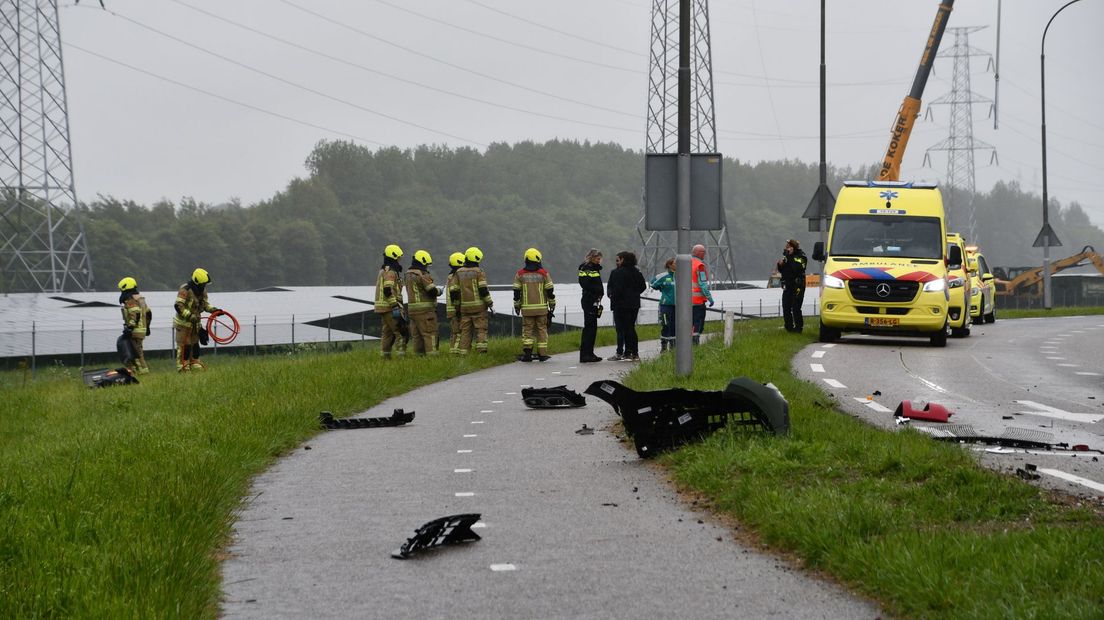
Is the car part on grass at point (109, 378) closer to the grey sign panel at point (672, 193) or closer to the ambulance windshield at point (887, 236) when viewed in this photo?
the grey sign panel at point (672, 193)

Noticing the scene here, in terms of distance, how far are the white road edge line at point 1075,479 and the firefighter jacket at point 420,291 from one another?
44.1ft

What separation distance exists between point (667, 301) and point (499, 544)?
15.8 metres

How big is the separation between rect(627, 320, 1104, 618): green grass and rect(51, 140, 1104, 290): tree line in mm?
67619

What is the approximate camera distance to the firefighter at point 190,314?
2178 centimetres

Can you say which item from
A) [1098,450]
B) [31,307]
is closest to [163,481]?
[1098,450]

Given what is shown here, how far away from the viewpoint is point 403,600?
5332 mm

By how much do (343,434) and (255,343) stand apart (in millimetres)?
26110

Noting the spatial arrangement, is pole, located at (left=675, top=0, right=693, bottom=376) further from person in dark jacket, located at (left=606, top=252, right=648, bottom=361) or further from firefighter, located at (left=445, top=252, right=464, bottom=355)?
firefighter, located at (left=445, top=252, right=464, bottom=355)

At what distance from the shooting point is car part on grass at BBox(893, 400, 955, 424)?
11634 millimetres

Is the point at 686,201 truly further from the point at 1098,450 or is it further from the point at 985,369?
the point at 985,369

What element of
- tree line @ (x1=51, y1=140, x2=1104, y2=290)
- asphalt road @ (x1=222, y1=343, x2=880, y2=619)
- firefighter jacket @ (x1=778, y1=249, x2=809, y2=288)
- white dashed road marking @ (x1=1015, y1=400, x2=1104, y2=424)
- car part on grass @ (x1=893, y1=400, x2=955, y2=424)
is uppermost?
tree line @ (x1=51, y1=140, x2=1104, y2=290)

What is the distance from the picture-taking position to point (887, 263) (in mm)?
22828

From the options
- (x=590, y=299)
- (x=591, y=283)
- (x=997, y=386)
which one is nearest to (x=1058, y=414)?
(x=997, y=386)

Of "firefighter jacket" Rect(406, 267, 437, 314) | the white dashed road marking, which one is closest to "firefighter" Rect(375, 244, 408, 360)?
"firefighter jacket" Rect(406, 267, 437, 314)
